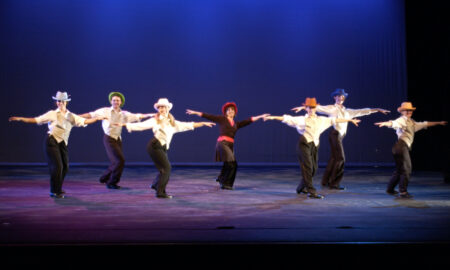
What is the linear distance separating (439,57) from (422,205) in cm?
618

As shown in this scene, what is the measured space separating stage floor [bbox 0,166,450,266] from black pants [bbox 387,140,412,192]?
0.20 metres

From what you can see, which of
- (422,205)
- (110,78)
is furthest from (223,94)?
(422,205)

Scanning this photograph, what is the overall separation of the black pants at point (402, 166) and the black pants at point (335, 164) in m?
0.89

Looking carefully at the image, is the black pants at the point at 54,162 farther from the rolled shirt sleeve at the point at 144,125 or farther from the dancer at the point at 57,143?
the rolled shirt sleeve at the point at 144,125

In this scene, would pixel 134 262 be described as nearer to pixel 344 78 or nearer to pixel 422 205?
pixel 422 205

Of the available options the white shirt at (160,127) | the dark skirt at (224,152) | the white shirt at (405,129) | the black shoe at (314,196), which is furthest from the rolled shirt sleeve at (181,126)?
the white shirt at (405,129)

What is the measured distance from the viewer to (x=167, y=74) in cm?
1098

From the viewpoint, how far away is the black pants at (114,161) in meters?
6.52

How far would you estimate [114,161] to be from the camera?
21.8ft

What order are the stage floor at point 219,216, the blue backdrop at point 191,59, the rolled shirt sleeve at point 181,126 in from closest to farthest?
the stage floor at point 219,216
the rolled shirt sleeve at point 181,126
the blue backdrop at point 191,59

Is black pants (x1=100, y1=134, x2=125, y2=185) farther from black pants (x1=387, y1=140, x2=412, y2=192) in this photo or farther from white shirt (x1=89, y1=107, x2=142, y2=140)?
black pants (x1=387, y1=140, x2=412, y2=192)

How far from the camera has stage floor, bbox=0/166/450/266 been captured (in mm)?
3242

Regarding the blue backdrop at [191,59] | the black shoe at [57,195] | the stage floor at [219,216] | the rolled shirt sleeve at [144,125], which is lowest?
the stage floor at [219,216]

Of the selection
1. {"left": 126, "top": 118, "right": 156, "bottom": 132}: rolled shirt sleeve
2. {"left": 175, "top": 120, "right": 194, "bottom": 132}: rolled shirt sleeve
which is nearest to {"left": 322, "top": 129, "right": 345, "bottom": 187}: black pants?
{"left": 175, "top": 120, "right": 194, "bottom": 132}: rolled shirt sleeve
